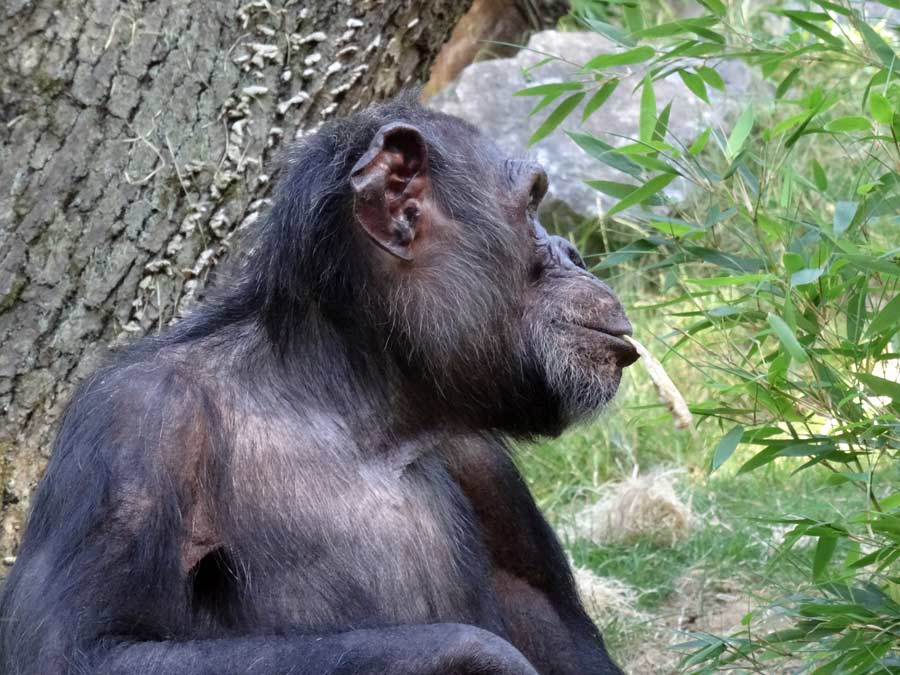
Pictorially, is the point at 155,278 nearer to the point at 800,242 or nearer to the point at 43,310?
the point at 43,310

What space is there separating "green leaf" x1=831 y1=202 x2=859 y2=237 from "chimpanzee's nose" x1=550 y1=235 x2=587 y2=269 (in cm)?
66

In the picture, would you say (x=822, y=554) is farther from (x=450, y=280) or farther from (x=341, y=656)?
(x=341, y=656)

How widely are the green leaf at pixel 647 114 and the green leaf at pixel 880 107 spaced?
0.64m

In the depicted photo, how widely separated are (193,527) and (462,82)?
7165 millimetres

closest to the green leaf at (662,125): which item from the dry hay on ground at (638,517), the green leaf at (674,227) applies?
the green leaf at (674,227)

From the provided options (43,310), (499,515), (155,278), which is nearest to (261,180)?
(155,278)

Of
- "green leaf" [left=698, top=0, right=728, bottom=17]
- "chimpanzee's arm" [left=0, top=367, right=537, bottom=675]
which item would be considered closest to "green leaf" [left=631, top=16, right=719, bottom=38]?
"green leaf" [left=698, top=0, right=728, bottom=17]

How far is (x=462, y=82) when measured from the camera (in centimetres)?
982

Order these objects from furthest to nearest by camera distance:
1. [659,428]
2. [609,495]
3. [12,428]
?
[659,428] → [609,495] → [12,428]

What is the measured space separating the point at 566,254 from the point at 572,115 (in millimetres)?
6333

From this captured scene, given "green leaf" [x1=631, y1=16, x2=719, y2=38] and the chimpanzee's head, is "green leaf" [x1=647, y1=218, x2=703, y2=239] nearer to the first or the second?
the chimpanzee's head

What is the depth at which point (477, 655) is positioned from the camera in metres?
2.81

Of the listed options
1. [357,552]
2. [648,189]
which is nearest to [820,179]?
[648,189]

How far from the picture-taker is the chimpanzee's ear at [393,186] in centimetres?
331
